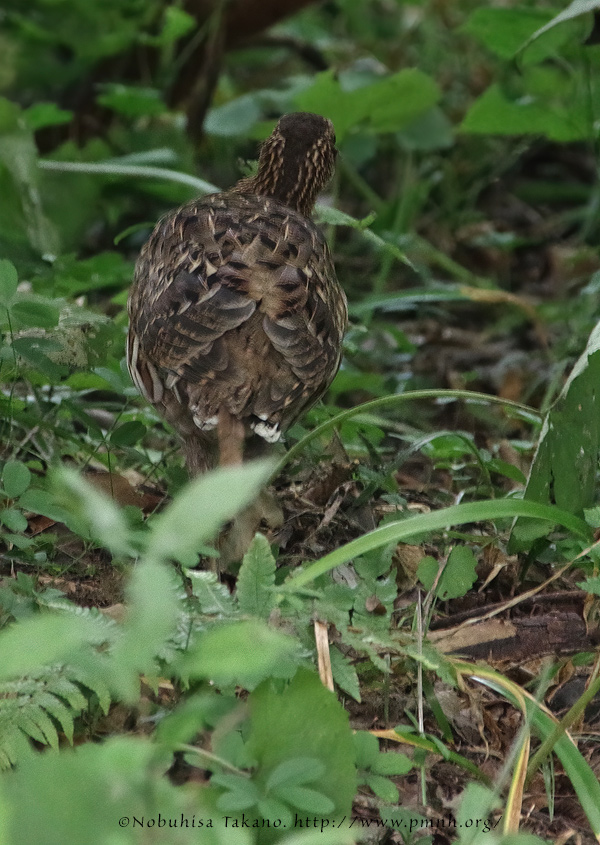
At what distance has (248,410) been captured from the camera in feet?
9.79

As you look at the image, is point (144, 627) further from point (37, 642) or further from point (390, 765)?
point (390, 765)

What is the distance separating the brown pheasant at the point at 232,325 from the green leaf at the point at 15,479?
49cm

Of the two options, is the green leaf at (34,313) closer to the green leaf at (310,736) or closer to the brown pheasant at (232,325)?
the brown pheasant at (232,325)

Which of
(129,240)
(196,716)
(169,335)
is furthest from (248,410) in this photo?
(129,240)

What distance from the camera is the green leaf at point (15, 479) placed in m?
2.70

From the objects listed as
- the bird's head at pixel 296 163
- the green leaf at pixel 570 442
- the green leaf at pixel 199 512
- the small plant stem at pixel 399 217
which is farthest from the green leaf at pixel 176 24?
the green leaf at pixel 199 512

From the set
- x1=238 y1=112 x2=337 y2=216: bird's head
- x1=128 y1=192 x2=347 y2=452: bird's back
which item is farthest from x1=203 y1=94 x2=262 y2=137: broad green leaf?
x1=128 y1=192 x2=347 y2=452: bird's back

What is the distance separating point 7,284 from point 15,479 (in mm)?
507

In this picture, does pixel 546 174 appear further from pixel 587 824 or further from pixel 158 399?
pixel 587 824

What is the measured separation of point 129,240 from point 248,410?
3710mm

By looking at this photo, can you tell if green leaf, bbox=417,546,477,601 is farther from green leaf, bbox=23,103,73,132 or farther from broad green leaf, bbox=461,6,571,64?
green leaf, bbox=23,103,73,132

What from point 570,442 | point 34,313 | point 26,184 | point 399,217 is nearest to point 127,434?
point 34,313

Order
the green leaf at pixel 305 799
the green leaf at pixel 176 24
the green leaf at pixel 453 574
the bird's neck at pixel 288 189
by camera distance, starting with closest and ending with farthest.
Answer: the green leaf at pixel 305 799, the green leaf at pixel 453 574, the bird's neck at pixel 288 189, the green leaf at pixel 176 24

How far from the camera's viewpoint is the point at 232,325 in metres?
2.96
